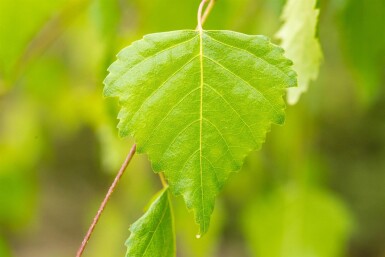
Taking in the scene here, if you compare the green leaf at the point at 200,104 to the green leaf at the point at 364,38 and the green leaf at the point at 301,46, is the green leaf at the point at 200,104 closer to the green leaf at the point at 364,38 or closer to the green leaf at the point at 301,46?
the green leaf at the point at 301,46

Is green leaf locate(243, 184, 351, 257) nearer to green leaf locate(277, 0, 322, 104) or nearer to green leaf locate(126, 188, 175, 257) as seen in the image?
green leaf locate(277, 0, 322, 104)

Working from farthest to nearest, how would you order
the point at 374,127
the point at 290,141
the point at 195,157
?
the point at 374,127 < the point at 290,141 < the point at 195,157

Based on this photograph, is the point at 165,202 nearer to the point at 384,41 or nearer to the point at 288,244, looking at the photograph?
the point at 384,41

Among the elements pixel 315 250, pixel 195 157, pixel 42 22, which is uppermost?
pixel 42 22

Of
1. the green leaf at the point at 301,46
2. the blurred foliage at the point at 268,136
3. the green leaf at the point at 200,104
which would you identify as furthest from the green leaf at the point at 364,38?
the green leaf at the point at 200,104

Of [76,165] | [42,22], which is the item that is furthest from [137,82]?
[76,165]
